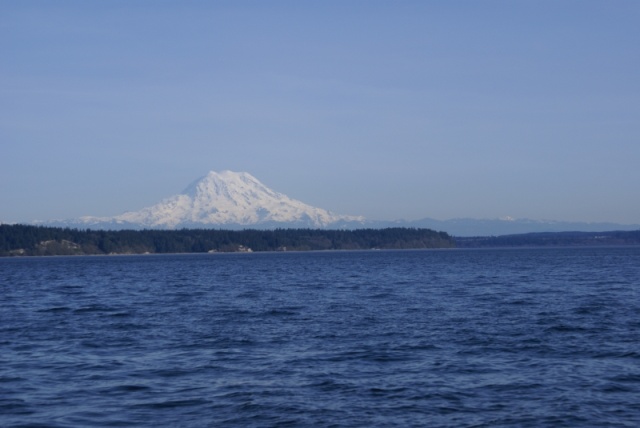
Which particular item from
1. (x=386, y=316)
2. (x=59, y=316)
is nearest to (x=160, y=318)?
(x=59, y=316)

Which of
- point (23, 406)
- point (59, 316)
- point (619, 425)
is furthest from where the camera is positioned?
point (59, 316)

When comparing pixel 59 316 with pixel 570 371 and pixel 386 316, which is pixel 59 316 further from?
pixel 570 371

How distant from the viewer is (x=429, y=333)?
34469 millimetres

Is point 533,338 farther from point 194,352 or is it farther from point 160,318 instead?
point 160,318

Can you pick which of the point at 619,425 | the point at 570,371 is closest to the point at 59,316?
the point at 570,371

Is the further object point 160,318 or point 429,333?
point 160,318

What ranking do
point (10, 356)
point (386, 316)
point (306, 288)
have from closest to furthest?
point (10, 356), point (386, 316), point (306, 288)

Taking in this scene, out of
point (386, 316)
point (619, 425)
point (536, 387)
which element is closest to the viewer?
point (619, 425)

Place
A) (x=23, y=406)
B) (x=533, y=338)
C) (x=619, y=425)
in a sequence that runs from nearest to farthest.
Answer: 1. (x=619, y=425)
2. (x=23, y=406)
3. (x=533, y=338)

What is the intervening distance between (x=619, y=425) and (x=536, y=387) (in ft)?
13.3

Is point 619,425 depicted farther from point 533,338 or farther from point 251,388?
point 533,338

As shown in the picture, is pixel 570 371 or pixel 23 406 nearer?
pixel 23 406

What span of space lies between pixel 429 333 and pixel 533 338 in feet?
12.9

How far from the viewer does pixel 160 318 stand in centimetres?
4234
